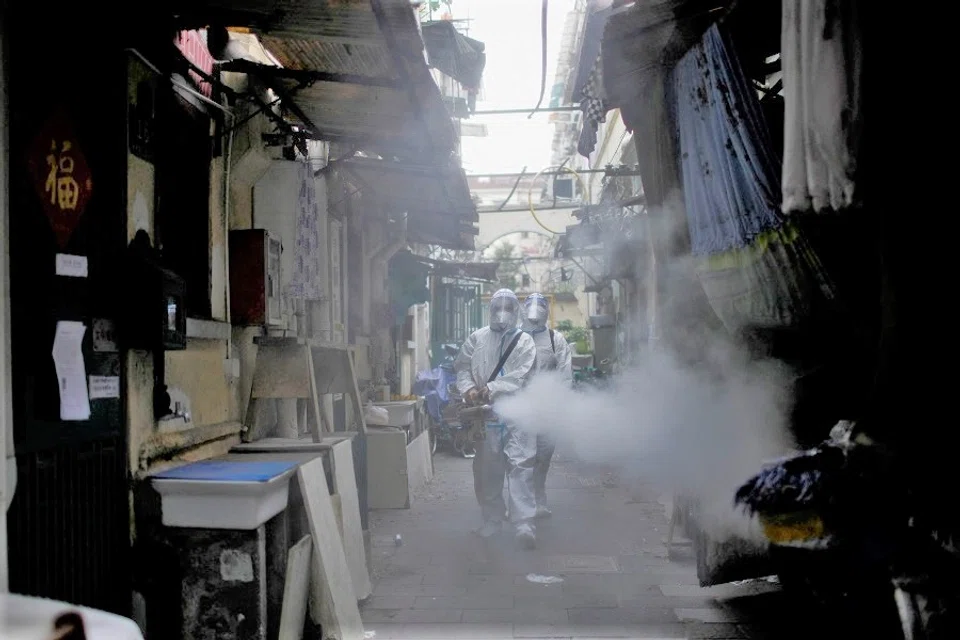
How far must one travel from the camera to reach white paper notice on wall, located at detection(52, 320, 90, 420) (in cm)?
342

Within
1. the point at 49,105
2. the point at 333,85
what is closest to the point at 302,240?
the point at 333,85

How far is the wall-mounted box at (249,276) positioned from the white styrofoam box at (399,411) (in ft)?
14.8

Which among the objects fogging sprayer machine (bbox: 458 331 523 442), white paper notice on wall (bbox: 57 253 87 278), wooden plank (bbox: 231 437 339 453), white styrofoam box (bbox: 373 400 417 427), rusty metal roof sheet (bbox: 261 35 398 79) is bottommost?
white styrofoam box (bbox: 373 400 417 427)

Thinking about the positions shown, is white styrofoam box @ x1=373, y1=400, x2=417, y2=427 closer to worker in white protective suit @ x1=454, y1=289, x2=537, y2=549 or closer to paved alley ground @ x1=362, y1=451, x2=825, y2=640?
paved alley ground @ x1=362, y1=451, x2=825, y2=640

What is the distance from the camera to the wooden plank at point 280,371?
209 inches

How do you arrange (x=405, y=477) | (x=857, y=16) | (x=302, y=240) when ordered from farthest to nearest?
1. (x=405, y=477)
2. (x=302, y=240)
3. (x=857, y=16)

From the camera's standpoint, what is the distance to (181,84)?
476 cm

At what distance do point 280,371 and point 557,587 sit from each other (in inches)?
111

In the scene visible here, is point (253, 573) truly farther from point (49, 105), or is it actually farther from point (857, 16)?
point (857, 16)

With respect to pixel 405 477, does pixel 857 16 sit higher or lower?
higher

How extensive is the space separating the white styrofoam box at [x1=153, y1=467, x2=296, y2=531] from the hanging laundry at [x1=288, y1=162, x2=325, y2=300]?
8.96 ft

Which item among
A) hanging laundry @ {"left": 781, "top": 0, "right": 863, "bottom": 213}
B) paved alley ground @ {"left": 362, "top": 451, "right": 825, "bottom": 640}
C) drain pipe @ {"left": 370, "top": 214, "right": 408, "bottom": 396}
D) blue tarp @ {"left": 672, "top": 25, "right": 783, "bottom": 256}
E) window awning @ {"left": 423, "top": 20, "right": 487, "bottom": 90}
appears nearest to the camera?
hanging laundry @ {"left": 781, "top": 0, "right": 863, "bottom": 213}

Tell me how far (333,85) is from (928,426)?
15.2 ft

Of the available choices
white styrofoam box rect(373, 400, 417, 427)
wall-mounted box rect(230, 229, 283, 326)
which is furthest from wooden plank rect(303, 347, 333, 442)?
white styrofoam box rect(373, 400, 417, 427)
